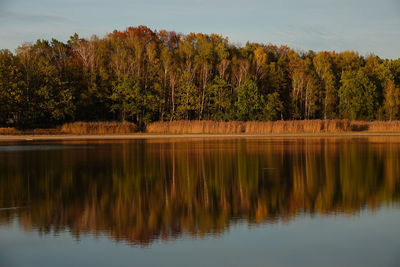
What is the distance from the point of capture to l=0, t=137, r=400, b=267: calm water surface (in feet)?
29.4

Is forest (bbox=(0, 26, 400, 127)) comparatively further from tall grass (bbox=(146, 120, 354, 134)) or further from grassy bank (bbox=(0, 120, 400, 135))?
tall grass (bbox=(146, 120, 354, 134))

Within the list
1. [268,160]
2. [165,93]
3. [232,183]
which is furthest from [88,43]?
[232,183]

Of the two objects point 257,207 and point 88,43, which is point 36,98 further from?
point 257,207

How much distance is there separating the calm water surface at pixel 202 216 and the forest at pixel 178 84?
41031mm

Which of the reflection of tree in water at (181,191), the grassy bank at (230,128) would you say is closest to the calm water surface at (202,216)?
the reflection of tree in water at (181,191)

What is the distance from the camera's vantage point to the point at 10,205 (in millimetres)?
13422

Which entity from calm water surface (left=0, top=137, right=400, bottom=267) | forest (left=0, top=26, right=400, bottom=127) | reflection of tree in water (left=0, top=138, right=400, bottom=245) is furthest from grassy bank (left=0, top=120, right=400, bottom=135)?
calm water surface (left=0, top=137, right=400, bottom=267)

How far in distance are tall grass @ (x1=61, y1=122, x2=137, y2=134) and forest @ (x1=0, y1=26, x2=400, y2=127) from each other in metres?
2.70

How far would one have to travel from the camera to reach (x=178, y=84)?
69.8 meters

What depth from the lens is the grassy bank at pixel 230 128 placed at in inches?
2144

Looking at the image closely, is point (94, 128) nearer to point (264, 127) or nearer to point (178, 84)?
point (178, 84)

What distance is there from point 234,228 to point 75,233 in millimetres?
3221

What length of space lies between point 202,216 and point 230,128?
43.0m

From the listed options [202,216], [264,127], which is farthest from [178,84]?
→ [202,216]
